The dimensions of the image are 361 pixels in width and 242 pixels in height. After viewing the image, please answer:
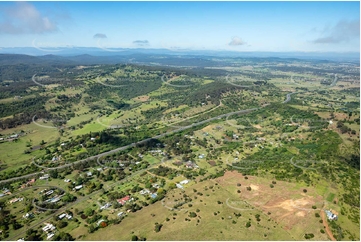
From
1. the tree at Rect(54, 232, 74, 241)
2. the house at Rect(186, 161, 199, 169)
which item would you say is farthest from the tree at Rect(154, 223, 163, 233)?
the house at Rect(186, 161, 199, 169)

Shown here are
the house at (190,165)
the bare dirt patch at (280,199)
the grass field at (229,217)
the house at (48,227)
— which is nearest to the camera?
the grass field at (229,217)

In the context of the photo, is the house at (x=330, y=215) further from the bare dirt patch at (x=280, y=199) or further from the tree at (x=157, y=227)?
the tree at (x=157, y=227)

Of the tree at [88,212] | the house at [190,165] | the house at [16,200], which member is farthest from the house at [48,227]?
the house at [190,165]

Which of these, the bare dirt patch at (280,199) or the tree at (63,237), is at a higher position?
the bare dirt patch at (280,199)

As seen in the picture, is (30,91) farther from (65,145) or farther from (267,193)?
(267,193)

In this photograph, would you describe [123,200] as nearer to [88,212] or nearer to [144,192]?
[144,192]

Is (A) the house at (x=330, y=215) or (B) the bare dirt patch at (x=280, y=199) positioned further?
(B) the bare dirt patch at (x=280, y=199)

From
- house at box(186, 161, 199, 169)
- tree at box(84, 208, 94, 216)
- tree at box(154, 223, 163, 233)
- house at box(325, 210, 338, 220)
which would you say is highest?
house at box(325, 210, 338, 220)

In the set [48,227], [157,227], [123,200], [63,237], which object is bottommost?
[48,227]

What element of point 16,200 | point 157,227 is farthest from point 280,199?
point 16,200

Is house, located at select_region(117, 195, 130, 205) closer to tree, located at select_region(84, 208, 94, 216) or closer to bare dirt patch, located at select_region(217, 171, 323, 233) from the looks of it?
tree, located at select_region(84, 208, 94, 216)

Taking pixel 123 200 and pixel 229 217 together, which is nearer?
pixel 229 217

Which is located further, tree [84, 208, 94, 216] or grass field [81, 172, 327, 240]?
tree [84, 208, 94, 216]
